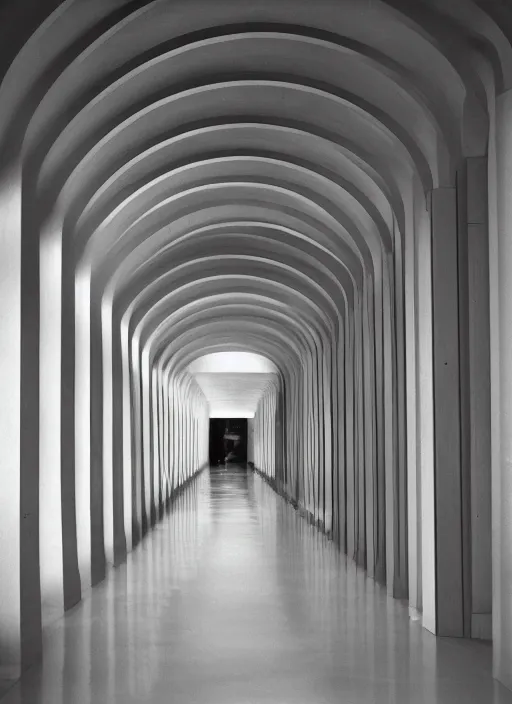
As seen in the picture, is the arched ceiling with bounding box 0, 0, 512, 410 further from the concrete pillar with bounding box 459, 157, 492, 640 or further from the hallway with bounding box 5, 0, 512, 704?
the concrete pillar with bounding box 459, 157, 492, 640

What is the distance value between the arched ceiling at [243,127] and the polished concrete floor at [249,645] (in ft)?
11.5

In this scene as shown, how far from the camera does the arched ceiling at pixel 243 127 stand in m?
7.66

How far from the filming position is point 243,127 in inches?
420

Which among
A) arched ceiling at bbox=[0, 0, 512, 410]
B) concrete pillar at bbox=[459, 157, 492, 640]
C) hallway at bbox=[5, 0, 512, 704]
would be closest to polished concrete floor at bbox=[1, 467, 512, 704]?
hallway at bbox=[5, 0, 512, 704]

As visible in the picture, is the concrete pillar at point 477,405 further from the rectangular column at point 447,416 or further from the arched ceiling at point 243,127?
the arched ceiling at point 243,127

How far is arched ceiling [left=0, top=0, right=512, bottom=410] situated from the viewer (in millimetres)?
7656

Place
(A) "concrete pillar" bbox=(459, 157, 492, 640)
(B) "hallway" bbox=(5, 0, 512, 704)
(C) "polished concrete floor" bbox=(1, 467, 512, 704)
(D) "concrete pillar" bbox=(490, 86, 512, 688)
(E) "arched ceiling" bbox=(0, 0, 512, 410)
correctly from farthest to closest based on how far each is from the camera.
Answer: (A) "concrete pillar" bbox=(459, 157, 492, 640)
(E) "arched ceiling" bbox=(0, 0, 512, 410)
(B) "hallway" bbox=(5, 0, 512, 704)
(D) "concrete pillar" bbox=(490, 86, 512, 688)
(C) "polished concrete floor" bbox=(1, 467, 512, 704)

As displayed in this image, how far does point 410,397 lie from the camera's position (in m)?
9.70

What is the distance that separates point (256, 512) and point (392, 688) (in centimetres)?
1536

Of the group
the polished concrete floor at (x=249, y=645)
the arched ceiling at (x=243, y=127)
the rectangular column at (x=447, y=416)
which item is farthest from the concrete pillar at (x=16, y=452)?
the rectangular column at (x=447, y=416)

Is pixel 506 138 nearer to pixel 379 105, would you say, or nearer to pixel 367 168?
pixel 379 105

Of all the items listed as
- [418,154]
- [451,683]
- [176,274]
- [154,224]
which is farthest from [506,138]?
[176,274]

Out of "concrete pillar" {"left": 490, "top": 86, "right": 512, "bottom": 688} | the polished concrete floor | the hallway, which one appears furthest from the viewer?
the hallway

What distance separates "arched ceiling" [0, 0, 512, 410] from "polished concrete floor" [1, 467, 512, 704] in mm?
3505
